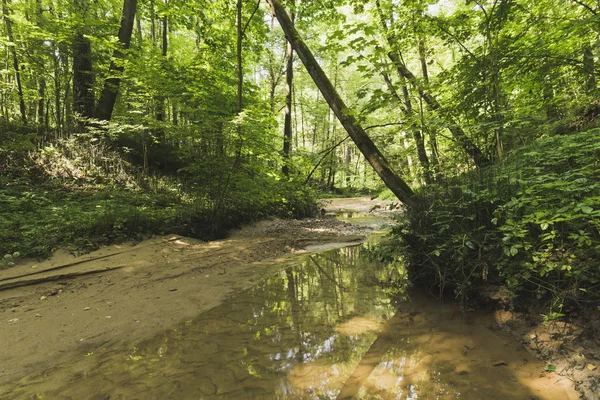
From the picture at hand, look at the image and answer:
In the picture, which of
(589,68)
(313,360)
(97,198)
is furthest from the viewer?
(97,198)

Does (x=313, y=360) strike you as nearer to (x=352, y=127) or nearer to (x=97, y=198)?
(x=352, y=127)

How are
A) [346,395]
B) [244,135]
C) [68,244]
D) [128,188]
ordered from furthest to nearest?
[128,188] → [244,135] → [68,244] → [346,395]

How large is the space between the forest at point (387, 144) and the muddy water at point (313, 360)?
0.68 m

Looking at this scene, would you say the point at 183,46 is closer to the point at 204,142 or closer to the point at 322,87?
the point at 204,142

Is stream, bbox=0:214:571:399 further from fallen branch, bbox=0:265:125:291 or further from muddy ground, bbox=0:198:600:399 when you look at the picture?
fallen branch, bbox=0:265:125:291

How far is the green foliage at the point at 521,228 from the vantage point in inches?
97.1

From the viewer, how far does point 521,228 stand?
285 centimetres

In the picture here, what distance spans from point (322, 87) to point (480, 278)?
159 inches

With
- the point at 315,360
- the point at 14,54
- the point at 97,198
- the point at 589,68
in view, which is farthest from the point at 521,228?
the point at 14,54

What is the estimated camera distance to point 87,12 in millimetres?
11297

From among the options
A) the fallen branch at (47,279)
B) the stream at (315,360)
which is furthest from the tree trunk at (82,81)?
the stream at (315,360)

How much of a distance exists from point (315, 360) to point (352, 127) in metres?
3.85

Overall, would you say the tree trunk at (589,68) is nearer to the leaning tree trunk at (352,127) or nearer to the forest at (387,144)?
the forest at (387,144)

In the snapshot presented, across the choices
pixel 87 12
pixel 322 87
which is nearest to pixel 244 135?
pixel 322 87
